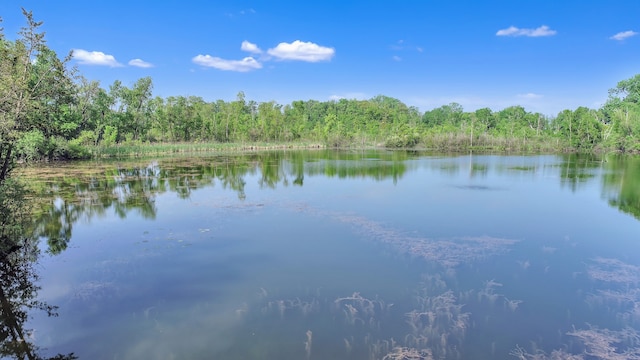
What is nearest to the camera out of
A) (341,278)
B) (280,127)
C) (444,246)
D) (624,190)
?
(341,278)

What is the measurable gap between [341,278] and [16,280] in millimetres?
5646

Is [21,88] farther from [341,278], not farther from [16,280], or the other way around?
[341,278]

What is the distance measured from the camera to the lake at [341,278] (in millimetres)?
4875

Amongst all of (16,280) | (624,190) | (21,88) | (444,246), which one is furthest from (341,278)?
(624,190)

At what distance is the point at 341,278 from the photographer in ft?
22.3

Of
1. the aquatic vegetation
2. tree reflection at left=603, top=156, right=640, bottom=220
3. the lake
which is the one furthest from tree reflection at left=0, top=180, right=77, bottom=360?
tree reflection at left=603, top=156, right=640, bottom=220

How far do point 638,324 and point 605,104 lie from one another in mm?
70215

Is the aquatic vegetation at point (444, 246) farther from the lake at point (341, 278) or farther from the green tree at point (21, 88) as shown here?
the green tree at point (21, 88)

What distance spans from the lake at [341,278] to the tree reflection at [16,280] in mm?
177

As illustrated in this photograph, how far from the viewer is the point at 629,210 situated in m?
12.2

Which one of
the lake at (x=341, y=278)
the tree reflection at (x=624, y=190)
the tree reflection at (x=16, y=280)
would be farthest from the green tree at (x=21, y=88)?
the tree reflection at (x=624, y=190)

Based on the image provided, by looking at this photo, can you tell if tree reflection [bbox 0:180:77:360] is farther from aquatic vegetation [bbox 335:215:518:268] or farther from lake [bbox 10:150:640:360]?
aquatic vegetation [bbox 335:215:518:268]

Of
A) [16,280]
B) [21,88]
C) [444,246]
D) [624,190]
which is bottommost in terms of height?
[16,280]

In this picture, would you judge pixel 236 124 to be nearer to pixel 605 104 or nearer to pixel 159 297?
pixel 159 297
